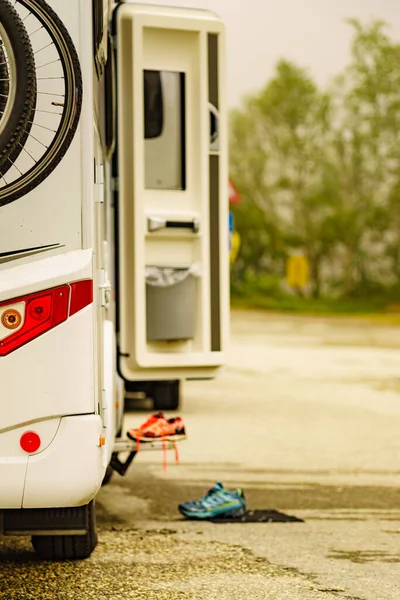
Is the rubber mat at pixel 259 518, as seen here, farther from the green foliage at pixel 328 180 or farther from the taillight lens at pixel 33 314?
the green foliage at pixel 328 180

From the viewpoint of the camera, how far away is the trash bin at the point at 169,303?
650cm

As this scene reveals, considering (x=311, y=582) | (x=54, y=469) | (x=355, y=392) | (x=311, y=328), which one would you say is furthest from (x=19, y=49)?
(x=311, y=328)

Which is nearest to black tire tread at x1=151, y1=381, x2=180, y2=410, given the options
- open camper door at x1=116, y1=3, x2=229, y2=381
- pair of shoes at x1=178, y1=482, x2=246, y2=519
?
pair of shoes at x1=178, y1=482, x2=246, y2=519

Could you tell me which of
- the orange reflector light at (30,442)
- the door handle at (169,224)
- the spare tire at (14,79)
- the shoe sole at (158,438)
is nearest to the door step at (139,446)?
the shoe sole at (158,438)

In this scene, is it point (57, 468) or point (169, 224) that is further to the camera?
point (169, 224)

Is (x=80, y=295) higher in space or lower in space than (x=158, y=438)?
higher

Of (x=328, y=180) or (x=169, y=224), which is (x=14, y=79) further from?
(x=328, y=180)

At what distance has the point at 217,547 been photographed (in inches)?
234

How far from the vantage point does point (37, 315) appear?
4473 millimetres

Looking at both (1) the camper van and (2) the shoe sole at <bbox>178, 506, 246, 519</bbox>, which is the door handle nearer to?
(1) the camper van

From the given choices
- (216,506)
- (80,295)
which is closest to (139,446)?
(216,506)

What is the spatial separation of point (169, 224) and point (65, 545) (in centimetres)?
199

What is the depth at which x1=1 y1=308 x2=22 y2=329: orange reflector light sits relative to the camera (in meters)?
4.45

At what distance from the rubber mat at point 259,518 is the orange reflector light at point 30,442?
236 cm
